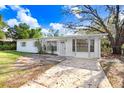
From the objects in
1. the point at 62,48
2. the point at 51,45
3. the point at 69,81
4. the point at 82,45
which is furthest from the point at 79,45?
the point at 69,81

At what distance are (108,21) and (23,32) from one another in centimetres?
1263

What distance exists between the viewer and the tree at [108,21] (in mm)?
20223

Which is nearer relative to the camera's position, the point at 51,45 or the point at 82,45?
the point at 82,45

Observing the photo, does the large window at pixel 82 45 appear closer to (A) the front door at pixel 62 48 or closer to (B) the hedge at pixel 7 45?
(A) the front door at pixel 62 48

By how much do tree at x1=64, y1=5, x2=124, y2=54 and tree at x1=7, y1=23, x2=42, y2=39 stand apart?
314 inches

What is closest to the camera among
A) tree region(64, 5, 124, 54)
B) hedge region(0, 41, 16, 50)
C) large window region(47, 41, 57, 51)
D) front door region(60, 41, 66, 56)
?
front door region(60, 41, 66, 56)

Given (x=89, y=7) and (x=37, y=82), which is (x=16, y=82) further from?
(x=89, y=7)

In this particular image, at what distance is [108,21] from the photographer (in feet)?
71.9

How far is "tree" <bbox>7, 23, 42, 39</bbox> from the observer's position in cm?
2734

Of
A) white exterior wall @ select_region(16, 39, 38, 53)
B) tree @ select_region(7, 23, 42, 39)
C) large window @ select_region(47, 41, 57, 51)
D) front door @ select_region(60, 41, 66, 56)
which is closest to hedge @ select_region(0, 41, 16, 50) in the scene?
tree @ select_region(7, 23, 42, 39)

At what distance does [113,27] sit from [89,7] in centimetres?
364

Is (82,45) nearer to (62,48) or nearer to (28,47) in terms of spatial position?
(62,48)

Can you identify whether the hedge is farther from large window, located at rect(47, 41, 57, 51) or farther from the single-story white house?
the single-story white house
